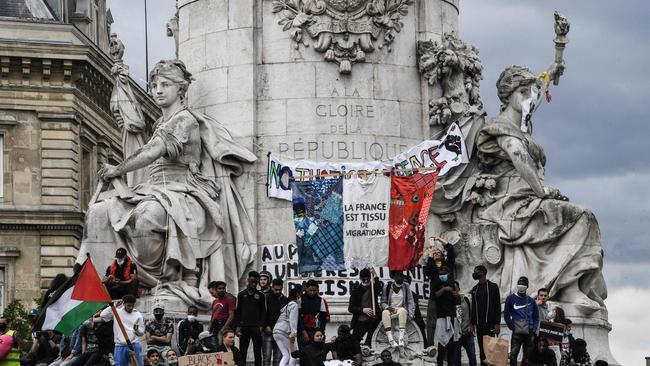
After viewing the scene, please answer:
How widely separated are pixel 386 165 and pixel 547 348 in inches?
220

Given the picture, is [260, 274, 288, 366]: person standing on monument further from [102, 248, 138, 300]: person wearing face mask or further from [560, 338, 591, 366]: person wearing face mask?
[560, 338, 591, 366]: person wearing face mask

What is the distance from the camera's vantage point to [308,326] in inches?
1481

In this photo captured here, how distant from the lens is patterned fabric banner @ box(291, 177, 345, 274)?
4031 centimetres

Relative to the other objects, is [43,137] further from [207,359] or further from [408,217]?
[207,359]

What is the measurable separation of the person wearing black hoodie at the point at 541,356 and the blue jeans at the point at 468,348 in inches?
42.5

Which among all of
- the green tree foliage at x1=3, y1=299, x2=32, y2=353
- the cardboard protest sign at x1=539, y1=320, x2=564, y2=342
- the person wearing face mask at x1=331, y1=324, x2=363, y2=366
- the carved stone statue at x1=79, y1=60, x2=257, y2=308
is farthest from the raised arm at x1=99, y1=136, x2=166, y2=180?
the green tree foliage at x1=3, y1=299, x2=32, y2=353

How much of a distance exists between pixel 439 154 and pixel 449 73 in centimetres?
149

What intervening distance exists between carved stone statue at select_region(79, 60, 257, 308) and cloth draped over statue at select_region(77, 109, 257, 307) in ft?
0.05

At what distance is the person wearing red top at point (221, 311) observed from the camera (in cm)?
3769

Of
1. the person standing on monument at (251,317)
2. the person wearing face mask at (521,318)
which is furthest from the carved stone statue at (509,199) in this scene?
the person standing on monument at (251,317)

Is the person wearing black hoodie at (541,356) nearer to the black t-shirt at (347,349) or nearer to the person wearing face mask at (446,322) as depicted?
the person wearing face mask at (446,322)

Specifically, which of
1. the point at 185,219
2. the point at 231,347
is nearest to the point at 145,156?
the point at 185,219

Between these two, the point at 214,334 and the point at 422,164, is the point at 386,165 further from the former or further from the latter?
the point at 214,334

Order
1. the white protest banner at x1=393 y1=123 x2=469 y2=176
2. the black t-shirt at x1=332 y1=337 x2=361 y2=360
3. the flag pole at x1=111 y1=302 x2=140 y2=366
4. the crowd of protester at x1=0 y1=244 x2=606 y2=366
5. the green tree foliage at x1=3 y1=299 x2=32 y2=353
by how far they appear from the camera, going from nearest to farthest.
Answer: the flag pole at x1=111 y1=302 x2=140 y2=366
the black t-shirt at x1=332 y1=337 x2=361 y2=360
the crowd of protester at x1=0 y1=244 x2=606 y2=366
the white protest banner at x1=393 y1=123 x2=469 y2=176
the green tree foliage at x1=3 y1=299 x2=32 y2=353
